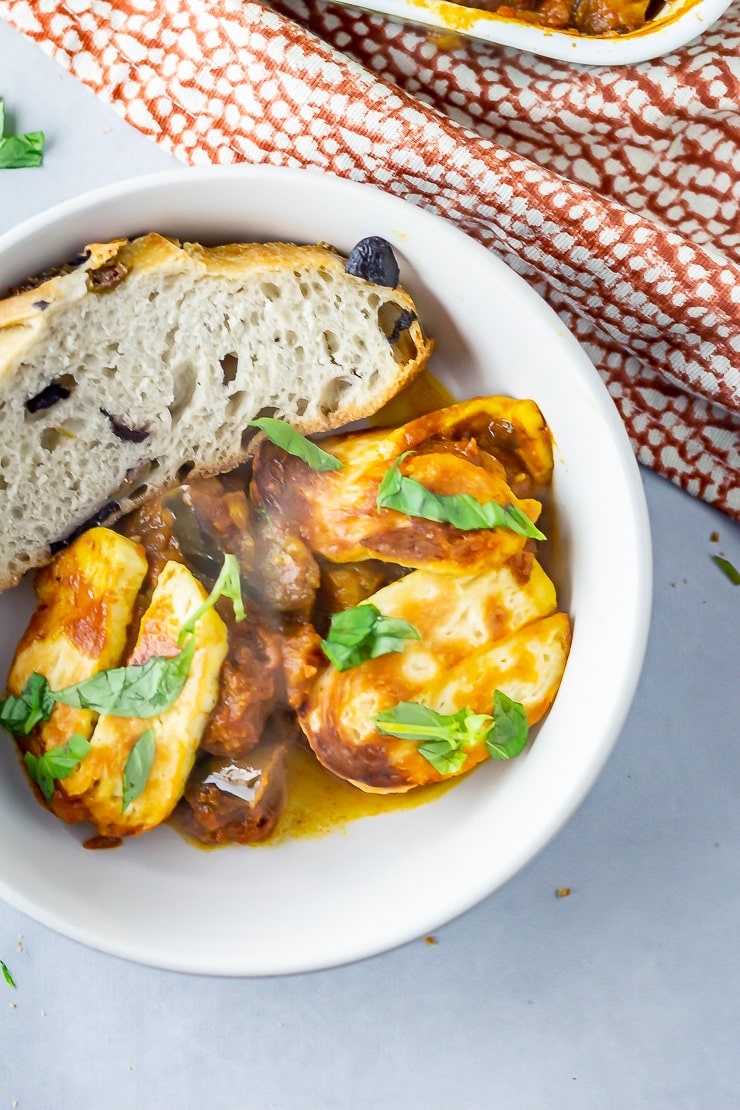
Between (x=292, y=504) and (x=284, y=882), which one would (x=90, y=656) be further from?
(x=284, y=882)

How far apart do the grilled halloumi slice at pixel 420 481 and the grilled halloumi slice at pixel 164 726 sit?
22 centimetres

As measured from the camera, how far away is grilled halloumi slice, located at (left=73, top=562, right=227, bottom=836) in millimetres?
1636

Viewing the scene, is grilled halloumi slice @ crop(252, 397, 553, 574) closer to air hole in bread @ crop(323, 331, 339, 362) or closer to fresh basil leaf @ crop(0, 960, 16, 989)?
air hole in bread @ crop(323, 331, 339, 362)

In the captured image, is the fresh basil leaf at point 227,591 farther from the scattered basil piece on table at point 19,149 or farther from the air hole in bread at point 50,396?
the scattered basil piece on table at point 19,149

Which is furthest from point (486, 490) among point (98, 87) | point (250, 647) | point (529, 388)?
point (98, 87)

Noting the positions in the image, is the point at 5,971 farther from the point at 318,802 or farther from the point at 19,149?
the point at 19,149

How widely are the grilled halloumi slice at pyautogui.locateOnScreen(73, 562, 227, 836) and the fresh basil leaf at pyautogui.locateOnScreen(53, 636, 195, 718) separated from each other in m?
0.02

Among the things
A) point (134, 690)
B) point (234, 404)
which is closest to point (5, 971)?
point (134, 690)

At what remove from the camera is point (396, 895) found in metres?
1.70

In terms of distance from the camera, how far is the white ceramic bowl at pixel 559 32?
177cm

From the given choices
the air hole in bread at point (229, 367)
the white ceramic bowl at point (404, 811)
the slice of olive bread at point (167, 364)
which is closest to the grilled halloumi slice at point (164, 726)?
the white ceramic bowl at point (404, 811)

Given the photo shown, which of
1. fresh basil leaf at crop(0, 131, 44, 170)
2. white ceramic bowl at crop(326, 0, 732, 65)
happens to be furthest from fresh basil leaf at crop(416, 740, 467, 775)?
fresh basil leaf at crop(0, 131, 44, 170)

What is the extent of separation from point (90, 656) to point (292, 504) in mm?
414

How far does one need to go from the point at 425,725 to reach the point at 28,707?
26.8 inches
